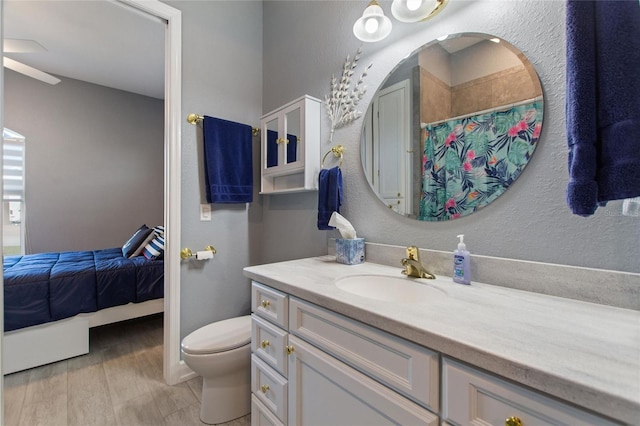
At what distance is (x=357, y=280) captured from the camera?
1.15 m

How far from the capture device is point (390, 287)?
111 centimetres

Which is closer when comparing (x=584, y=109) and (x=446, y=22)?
(x=584, y=109)

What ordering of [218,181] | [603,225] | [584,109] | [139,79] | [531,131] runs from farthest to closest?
[139,79] → [218,181] → [531,131] → [603,225] → [584,109]

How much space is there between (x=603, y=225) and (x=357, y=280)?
2.62 feet

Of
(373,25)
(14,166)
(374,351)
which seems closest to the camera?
(374,351)

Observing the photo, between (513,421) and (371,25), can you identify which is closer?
(513,421)

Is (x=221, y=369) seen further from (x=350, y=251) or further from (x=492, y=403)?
(x=492, y=403)

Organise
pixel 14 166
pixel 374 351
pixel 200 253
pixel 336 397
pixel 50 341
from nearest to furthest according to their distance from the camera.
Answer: pixel 374 351
pixel 336 397
pixel 200 253
pixel 50 341
pixel 14 166

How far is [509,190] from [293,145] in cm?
117

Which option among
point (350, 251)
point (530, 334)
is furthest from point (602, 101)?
point (350, 251)

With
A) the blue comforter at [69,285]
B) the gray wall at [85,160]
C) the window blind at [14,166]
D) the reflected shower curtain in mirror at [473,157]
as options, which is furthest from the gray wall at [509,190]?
the window blind at [14,166]

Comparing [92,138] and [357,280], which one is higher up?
[92,138]

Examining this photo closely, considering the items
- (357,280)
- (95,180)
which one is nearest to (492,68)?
(357,280)

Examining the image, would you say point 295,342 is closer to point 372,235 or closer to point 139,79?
point 372,235
